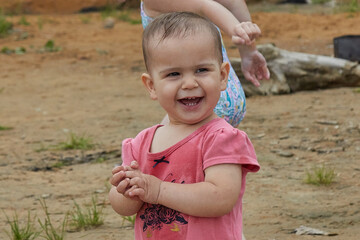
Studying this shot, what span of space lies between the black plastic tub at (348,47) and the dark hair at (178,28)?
5969 millimetres

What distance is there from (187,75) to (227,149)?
0.27 metres

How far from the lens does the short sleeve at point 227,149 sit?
7.08 feet

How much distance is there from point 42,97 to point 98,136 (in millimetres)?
2326

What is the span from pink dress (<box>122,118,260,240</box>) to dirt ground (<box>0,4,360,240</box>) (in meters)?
1.24

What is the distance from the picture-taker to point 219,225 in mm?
2209

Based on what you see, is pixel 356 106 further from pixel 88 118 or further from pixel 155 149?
pixel 155 149

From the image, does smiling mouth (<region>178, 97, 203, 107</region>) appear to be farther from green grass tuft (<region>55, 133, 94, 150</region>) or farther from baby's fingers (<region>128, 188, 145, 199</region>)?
green grass tuft (<region>55, 133, 94, 150</region>)

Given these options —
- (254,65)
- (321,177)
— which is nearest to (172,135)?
(254,65)

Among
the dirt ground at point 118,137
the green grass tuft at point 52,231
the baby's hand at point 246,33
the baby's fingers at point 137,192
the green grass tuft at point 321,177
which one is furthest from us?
the green grass tuft at point 321,177

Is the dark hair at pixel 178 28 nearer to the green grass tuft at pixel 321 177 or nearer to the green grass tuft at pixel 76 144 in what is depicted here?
the green grass tuft at pixel 321 177

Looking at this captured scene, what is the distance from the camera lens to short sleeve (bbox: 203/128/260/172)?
2158 millimetres

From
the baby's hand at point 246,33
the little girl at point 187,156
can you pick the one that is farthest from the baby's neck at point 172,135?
the baby's hand at point 246,33

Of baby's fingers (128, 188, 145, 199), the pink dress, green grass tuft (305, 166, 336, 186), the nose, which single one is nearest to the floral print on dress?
the pink dress

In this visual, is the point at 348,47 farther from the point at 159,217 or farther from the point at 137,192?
the point at 137,192
